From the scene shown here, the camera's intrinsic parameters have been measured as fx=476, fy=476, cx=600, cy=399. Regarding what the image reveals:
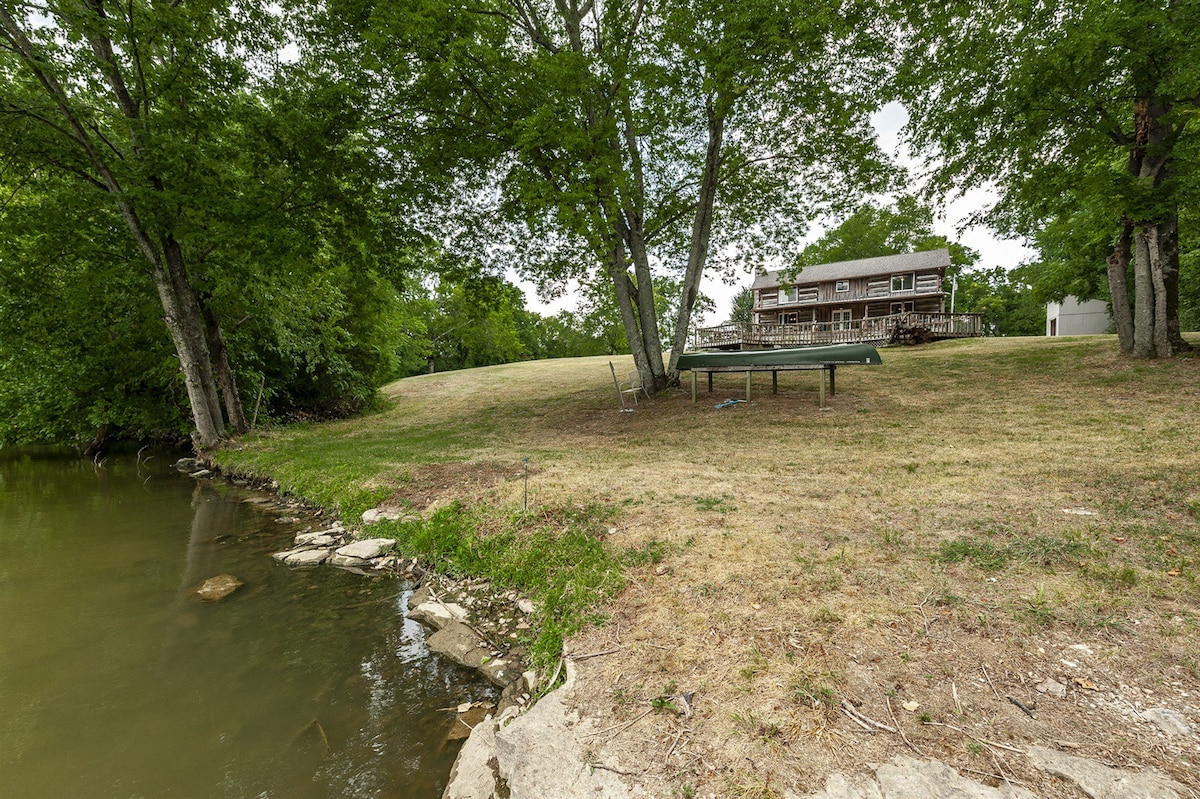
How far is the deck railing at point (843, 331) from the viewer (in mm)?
22719

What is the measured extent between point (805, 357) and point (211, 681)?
Answer: 449 inches

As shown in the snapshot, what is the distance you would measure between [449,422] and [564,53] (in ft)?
32.9

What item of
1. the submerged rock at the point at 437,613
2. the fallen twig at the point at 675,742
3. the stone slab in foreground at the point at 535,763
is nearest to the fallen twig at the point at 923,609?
the fallen twig at the point at 675,742

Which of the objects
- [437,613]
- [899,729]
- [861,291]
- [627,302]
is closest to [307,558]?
[437,613]

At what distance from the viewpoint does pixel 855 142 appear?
1164 centimetres

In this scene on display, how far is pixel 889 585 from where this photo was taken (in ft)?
11.1

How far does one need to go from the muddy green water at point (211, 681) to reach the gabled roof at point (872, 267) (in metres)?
31.5

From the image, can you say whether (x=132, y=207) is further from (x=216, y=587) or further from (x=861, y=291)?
(x=861, y=291)

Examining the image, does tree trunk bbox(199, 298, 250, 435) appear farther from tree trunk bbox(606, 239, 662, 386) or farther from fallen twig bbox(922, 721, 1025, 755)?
fallen twig bbox(922, 721, 1025, 755)

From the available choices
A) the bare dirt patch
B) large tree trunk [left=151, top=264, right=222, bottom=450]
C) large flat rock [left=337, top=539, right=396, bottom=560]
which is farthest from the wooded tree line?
large flat rock [left=337, top=539, right=396, bottom=560]

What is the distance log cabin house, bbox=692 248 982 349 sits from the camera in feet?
75.6

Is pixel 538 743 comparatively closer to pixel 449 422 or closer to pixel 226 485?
pixel 226 485

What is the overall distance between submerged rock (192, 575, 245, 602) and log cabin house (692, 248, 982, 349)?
2199cm

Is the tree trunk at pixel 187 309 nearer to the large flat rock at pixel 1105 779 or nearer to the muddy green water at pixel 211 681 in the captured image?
the muddy green water at pixel 211 681
